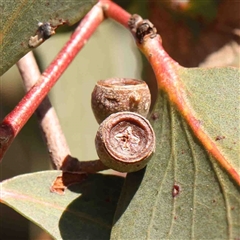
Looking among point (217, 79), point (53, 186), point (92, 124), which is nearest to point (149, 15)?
point (92, 124)

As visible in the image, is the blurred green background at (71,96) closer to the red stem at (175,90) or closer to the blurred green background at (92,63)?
the blurred green background at (92,63)

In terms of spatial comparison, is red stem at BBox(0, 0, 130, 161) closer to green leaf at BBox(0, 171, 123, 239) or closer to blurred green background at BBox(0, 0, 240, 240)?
green leaf at BBox(0, 171, 123, 239)

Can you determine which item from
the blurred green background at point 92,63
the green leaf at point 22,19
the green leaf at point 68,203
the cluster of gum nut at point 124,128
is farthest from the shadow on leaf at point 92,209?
the blurred green background at point 92,63

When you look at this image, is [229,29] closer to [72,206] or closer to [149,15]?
[149,15]

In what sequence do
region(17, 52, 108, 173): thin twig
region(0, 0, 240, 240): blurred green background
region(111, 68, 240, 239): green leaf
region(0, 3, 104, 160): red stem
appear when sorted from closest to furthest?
region(111, 68, 240, 239): green leaf → region(0, 3, 104, 160): red stem → region(17, 52, 108, 173): thin twig → region(0, 0, 240, 240): blurred green background

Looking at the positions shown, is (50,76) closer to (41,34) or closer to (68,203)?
(41,34)

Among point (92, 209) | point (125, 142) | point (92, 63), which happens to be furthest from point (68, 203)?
point (92, 63)

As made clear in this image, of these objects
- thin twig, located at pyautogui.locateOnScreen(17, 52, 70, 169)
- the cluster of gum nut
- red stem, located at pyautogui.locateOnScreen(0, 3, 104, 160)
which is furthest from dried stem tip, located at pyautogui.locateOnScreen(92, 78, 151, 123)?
thin twig, located at pyautogui.locateOnScreen(17, 52, 70, 169)
